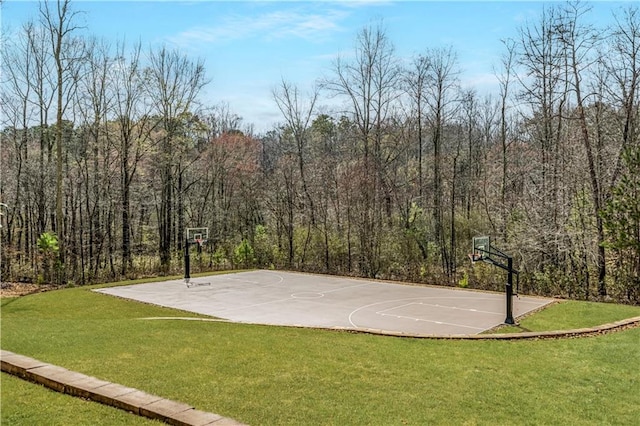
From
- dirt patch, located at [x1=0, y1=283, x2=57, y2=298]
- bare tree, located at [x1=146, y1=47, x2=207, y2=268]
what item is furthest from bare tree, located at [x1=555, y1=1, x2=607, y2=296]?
dirt patch, located at [x1=0, y1=283, x2=57, y2=298]

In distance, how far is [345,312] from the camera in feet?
28.7

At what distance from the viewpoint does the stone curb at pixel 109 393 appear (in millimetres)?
3127

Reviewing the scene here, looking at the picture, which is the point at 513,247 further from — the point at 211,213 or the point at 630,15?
the point at 211,213

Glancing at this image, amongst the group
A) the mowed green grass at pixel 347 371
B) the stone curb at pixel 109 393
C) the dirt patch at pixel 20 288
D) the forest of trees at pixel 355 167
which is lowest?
the dirt patch at pixel 20 288

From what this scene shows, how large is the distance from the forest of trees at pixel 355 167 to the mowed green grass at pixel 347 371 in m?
4.87

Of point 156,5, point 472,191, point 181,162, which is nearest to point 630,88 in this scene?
point 472,191

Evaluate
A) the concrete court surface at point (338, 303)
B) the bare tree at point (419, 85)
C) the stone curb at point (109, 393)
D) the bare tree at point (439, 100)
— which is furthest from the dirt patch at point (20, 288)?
the bare tree at point (419, 85)

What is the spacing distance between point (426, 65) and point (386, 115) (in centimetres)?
219

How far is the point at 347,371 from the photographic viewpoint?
470 centimetres

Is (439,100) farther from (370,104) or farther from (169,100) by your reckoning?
(169,100)

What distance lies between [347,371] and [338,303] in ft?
16.6

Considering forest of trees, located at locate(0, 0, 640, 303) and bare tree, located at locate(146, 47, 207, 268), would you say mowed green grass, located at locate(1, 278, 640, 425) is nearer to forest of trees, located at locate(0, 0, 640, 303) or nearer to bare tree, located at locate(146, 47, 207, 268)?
forest of trees, located at locate(0, 0, 640, 303)

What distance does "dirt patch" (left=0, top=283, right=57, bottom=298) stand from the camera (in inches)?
441

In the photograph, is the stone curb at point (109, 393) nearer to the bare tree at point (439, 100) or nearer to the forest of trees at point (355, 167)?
the forest of trees at point (355, 167)
